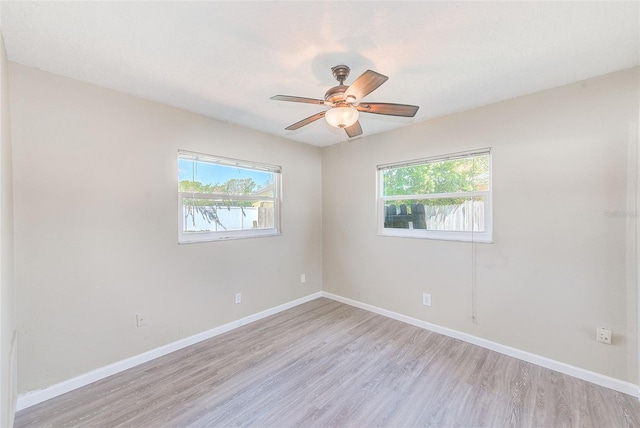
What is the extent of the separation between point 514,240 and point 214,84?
297cm

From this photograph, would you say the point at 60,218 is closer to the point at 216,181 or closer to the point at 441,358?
Result: the point at 216,181

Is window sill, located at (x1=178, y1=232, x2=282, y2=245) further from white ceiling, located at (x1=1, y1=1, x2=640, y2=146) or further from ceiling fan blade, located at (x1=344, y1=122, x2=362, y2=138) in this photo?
Answer: ceiling fan blade, located at (x1=344, y1=122, x2=362, y2=138)

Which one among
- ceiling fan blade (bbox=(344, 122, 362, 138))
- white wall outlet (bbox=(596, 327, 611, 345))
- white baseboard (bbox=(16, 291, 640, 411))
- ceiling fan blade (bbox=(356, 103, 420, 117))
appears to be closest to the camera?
ceiling fan blade (bbox=(356, 103, 420, 117))

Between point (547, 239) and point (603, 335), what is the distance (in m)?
0.79

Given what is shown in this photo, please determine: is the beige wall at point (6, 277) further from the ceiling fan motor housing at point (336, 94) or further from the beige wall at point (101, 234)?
the ceiling fan motor housing at point (336, 94)

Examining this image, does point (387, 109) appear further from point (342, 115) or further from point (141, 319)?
point (141, 319)

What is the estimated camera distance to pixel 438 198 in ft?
9.60

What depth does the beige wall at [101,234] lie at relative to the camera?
1838mm

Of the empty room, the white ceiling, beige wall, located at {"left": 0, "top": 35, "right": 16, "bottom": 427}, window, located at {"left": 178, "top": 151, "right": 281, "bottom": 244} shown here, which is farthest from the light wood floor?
the white ceiling

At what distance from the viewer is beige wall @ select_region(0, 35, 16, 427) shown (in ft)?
4.30

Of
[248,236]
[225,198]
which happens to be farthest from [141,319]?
[225,198]

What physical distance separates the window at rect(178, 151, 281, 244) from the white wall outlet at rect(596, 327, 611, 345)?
3196 millimetres

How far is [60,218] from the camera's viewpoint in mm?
1941

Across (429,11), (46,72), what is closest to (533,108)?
(429,11)
